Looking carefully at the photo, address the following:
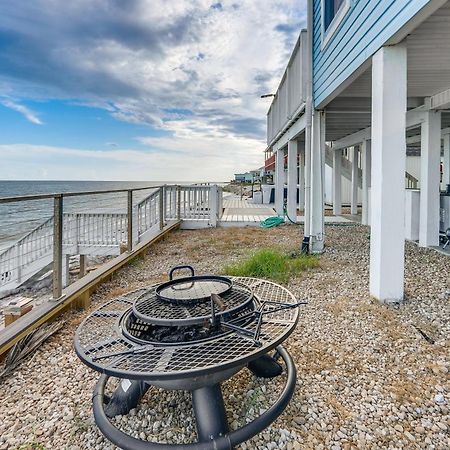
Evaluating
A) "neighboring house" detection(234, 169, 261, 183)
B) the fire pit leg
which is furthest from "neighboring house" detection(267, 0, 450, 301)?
"neighboring house" detection(234, 169, 261, 183)

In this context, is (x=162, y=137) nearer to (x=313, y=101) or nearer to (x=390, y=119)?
(x=313, y=101)

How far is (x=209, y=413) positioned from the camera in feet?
4.45

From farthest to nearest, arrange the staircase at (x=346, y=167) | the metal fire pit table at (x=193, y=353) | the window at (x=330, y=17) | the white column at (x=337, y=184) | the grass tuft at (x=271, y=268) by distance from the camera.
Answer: the staircase at (x=346, y=167)
the white column at (x=337, y=184)
the window at (x=330, y=17)
the grass tuft at (x=271, y=268)
the metal fire pit table at (x=193, y=353)

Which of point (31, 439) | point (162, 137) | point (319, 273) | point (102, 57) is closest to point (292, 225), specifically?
point (319, 273)

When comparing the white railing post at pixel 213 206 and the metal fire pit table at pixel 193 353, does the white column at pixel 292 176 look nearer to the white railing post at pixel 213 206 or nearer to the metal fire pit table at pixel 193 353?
the white railing post at pixel 213 206

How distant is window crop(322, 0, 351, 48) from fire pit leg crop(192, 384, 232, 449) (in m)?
4.26

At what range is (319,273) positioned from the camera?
4.07m

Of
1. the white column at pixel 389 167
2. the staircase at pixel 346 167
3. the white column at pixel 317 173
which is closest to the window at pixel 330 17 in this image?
the white column at pixel 317 173

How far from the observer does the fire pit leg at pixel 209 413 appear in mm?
1312

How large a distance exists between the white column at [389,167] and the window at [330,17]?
1401mm

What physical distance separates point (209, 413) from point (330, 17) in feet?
16.9

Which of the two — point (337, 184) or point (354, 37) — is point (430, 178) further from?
point (337, 184)

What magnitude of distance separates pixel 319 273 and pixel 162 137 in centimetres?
1884

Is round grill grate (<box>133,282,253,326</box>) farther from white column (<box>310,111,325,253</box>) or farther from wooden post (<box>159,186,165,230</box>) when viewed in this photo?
wooden post (<box>159,186,165,230</box>)
